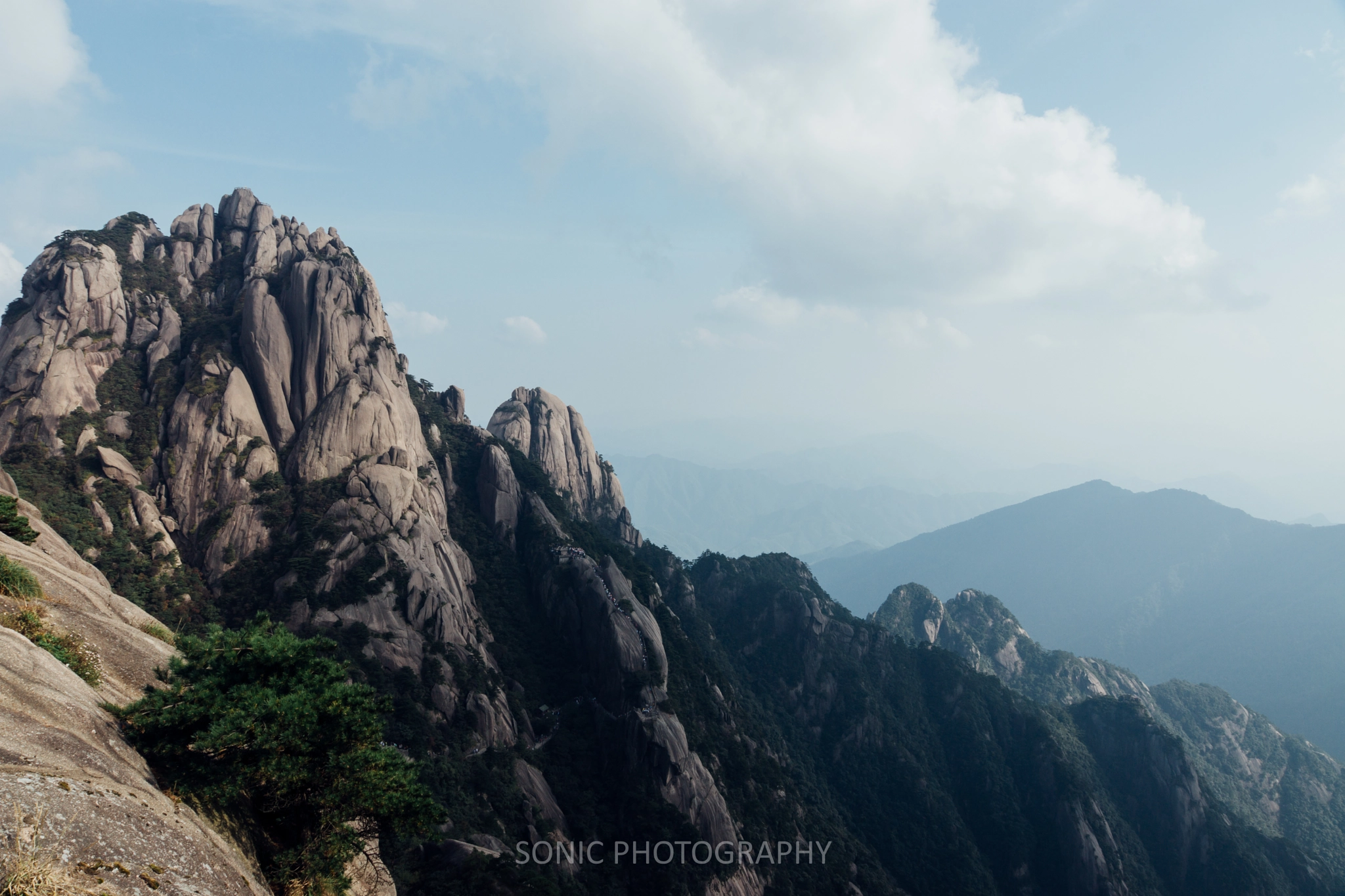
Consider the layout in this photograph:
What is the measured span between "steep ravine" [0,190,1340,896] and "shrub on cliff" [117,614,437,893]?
75.9 ft

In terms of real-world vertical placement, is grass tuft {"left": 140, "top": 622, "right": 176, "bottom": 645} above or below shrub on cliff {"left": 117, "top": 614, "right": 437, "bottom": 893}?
above

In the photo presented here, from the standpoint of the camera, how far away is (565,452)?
146125mm

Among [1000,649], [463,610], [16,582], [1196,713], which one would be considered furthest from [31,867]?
[1196,713]

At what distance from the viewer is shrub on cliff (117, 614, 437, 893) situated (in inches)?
779

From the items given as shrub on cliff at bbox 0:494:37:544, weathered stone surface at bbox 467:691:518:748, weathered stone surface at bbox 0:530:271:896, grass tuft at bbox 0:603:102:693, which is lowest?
weathered stone surface at bbox 467:691:518:748

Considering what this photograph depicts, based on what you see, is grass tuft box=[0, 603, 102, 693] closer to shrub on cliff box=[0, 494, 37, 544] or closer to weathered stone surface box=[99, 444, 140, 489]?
shrub on cliff box=[0, 494, 37, 544]

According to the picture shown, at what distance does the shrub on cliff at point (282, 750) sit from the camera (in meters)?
19.8

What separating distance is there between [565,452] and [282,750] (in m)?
126

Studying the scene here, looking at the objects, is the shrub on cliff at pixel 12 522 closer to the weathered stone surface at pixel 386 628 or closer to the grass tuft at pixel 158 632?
the grass tuft at pixel 158 632

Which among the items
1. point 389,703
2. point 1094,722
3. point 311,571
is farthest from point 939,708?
point 389,703

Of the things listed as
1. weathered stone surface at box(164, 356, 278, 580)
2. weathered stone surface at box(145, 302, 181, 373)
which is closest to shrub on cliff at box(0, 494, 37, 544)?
weathered stone surface at box(164, 356, 278, 580)

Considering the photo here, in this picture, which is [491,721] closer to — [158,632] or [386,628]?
[386,628]

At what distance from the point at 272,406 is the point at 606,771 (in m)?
58.1

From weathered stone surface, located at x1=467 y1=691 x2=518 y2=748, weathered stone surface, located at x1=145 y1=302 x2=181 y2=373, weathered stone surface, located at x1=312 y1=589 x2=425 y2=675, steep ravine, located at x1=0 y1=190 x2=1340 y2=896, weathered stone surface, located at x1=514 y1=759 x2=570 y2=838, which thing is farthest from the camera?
weathered stone surface, located at x1=145 y1=302 x2=181 y2=373
